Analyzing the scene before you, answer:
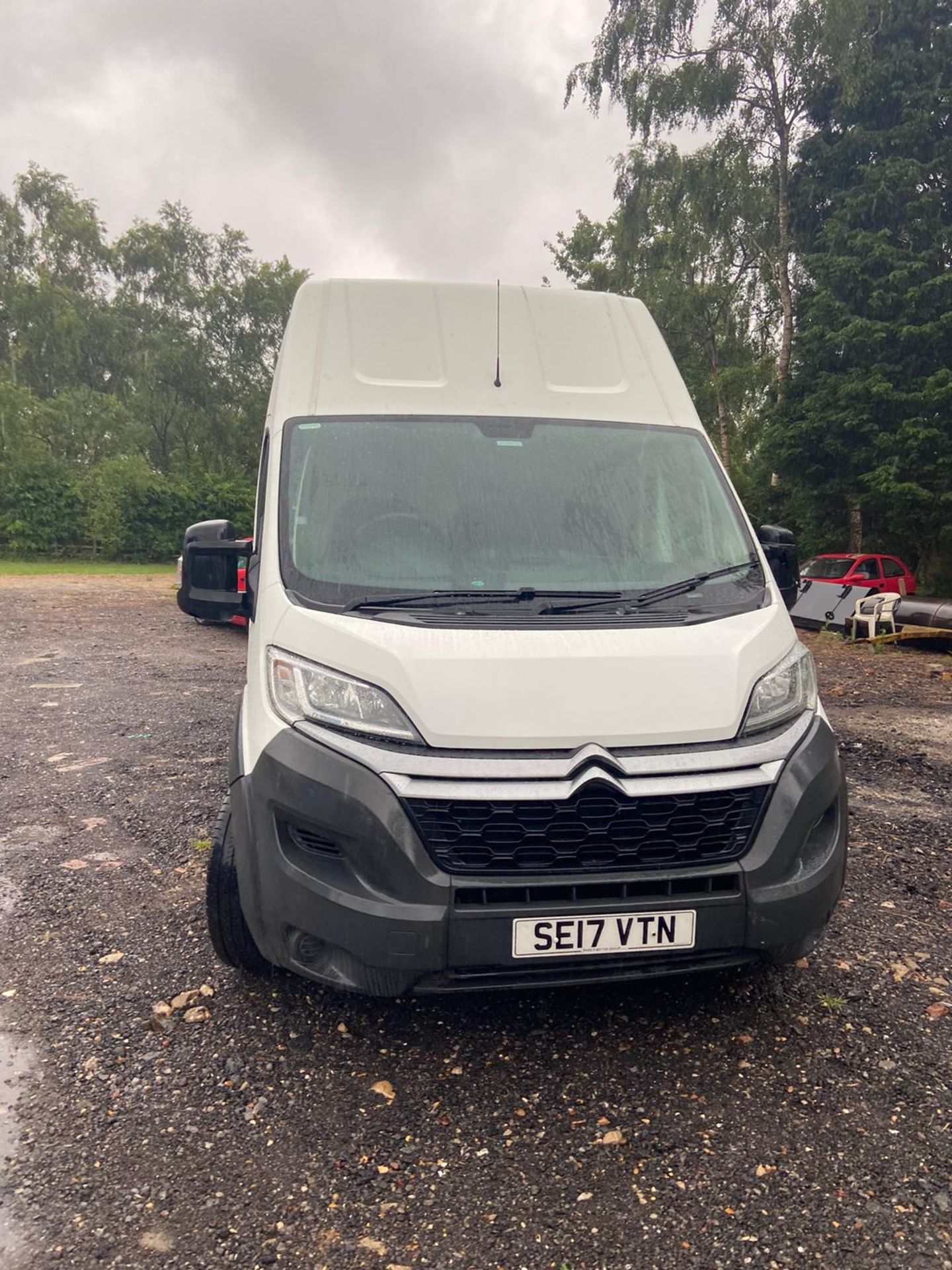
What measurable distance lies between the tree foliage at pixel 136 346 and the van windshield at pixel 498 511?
3837 cm

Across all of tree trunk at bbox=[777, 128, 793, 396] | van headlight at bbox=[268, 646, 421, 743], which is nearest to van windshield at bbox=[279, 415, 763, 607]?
van headlight at bbox=[268, 646, 421, 743]

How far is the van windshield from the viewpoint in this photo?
331cm

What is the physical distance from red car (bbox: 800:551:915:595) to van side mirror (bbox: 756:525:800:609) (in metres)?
13.3

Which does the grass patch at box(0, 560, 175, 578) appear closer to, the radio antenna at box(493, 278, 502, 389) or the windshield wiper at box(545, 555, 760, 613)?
the radio antenna at box(493, 278, 502, 389)

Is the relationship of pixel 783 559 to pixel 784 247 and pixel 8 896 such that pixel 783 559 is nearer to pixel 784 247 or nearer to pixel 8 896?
pixel 8 896

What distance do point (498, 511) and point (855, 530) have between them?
21425 millimetres

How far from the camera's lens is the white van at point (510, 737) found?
2658 mm

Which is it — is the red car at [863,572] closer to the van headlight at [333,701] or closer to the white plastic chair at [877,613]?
the white plastic chair at [877,613]

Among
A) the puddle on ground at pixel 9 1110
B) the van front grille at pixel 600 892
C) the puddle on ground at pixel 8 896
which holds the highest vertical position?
the van front grille at pixel 600 892

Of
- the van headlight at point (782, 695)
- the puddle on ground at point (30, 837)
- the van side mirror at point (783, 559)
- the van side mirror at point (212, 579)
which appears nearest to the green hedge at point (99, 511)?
the puddle on ground at point (30, 837)

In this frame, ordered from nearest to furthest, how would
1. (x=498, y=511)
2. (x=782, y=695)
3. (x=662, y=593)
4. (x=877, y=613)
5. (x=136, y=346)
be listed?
(x=782, y=695) < (x=662, y=593) < (x=498, y=511) < (x=877, y=613) < (x=136, y=346)

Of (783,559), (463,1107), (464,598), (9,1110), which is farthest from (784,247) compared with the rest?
(9,1110)

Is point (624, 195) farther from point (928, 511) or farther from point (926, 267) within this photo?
point (928, 511)

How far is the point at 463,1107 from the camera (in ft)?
9.04
